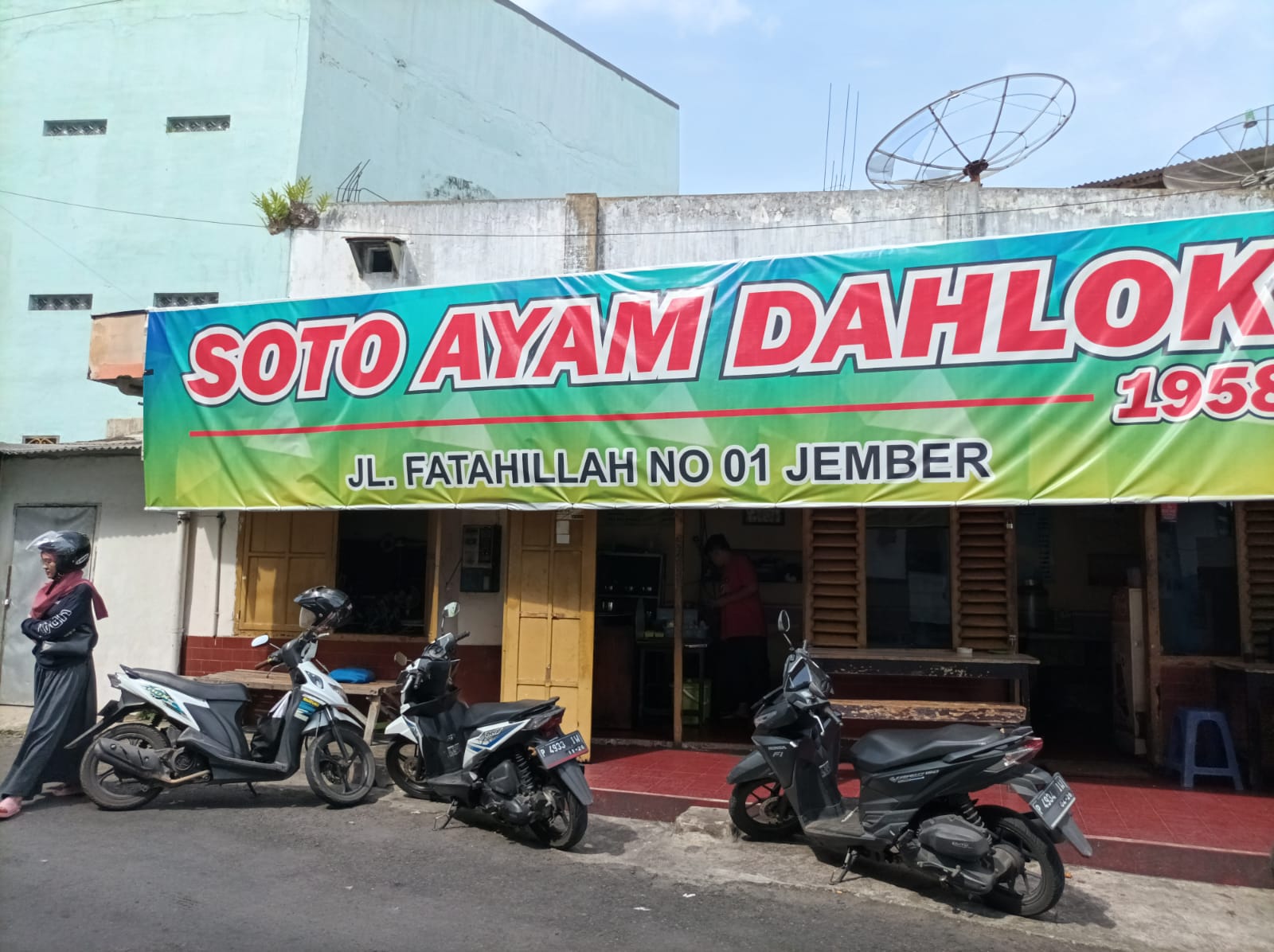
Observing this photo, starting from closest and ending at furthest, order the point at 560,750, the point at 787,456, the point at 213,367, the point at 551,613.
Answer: the point at 560,750
the point at 787,456
the point at 551,613
the point at 213,367

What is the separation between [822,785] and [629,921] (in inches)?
56.8

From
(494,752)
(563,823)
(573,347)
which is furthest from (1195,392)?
(494,752)

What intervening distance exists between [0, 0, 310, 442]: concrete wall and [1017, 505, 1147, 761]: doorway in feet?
37.1

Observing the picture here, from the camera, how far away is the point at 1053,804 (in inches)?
194

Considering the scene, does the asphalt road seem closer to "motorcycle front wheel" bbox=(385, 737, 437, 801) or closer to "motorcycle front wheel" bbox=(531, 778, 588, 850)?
"motorcycle front wheel" bbox=(531, 778, 588, 850)

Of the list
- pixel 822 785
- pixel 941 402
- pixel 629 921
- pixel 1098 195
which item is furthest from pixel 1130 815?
pixel 1098 195

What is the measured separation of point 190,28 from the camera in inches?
619

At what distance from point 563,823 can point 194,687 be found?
2.80 m

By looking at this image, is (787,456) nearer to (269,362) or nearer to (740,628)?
(740,628)

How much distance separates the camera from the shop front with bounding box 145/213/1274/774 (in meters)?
6.66

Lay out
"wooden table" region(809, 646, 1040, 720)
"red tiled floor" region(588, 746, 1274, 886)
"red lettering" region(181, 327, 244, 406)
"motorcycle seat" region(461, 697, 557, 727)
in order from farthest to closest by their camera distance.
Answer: "red lettering" region(181, 327, 244, 406), "wooden table" region(809, 646, 1040, 720), "motorcycle seat" region(461, 697, 557, 727), "red tiled floor" region(588, 746, 1274, 886)

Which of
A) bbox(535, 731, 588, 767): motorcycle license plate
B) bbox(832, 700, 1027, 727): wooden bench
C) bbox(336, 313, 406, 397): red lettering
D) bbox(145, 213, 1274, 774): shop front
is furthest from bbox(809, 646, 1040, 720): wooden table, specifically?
bbox(336, 313, 406, 397): red lettering

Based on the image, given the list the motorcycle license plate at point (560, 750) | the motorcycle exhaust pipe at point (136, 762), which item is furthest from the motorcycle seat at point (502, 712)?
the motorcycle exhaust pipe at point (136, 762)

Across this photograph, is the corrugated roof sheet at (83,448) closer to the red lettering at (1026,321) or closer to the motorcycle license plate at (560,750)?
the motorcycle license plate at (560,750)
